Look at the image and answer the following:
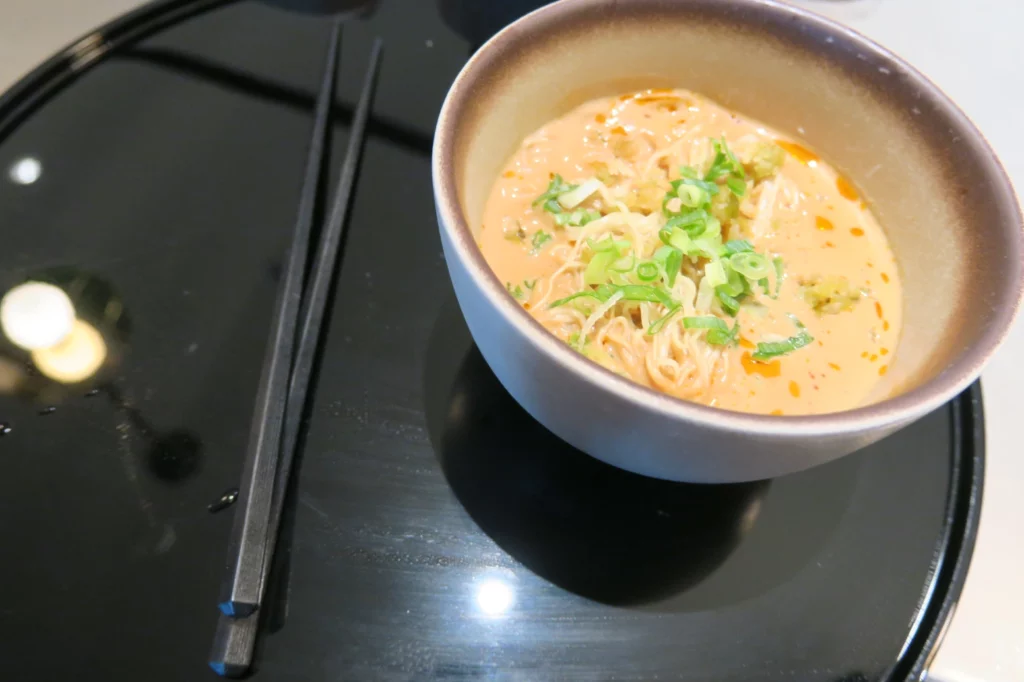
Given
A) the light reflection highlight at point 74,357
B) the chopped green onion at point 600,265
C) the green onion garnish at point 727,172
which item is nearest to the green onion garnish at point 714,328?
the chopped green onion at point 600,265

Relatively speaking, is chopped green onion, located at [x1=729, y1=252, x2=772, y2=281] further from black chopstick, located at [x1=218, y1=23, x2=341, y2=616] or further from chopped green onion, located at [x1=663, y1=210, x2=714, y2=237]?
black chopstick, located at [x1=218, y1=23, x2=341, y2=616]

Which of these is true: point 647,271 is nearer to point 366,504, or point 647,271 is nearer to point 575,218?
point 575,218

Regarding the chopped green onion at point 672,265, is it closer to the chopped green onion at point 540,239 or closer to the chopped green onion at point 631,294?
the chopped green onion at point 631,294

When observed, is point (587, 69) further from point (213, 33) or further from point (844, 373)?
point (213, 33)

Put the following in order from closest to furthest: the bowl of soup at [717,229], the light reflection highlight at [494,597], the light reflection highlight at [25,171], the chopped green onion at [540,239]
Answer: the bowl of soup at [717,229] → the light reflection highlight at [494,597] → the chopped green onion at [540,239] → the light reflection highlight at [25,171]

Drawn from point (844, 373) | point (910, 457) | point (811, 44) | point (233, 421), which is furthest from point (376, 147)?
point (910, 457)
